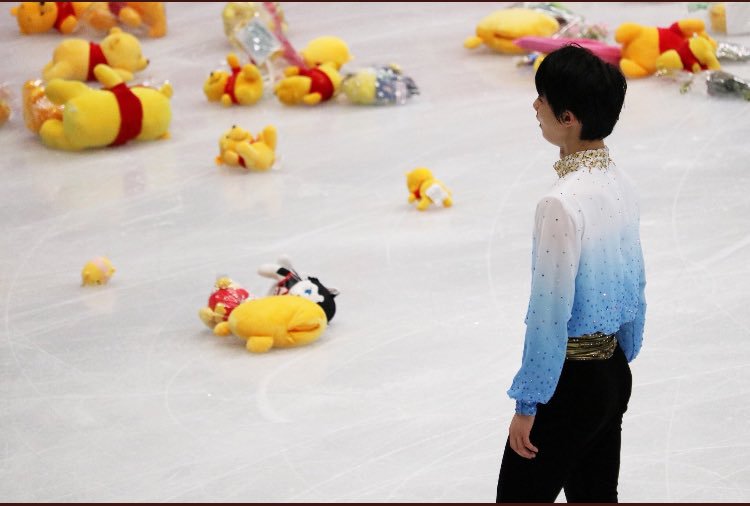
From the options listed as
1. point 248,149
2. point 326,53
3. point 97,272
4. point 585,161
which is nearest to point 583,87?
point 585,161

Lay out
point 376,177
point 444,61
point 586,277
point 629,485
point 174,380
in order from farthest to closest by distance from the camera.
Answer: point 444,61 → point 376,177 → point 174,380 → point 629,485 → point 586,277

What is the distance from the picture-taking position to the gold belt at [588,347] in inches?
63.4

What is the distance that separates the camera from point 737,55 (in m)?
4.79

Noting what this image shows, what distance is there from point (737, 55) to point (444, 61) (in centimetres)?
120

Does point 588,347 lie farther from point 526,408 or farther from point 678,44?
point 678,44

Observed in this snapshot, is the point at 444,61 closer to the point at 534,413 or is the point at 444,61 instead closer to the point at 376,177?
the point at 376,177

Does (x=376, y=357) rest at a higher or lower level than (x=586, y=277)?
lower

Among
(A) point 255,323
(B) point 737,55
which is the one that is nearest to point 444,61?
(B) point 737,55

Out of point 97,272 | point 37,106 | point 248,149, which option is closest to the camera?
point 97,272

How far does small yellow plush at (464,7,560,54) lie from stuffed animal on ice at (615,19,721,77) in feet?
1.48

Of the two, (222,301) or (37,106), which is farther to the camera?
(37,106)

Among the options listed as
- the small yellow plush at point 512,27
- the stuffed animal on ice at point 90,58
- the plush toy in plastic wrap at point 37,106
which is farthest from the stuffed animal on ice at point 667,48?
the plush toy in plastic wrap at point 37,106

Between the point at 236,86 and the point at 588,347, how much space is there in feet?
10.7

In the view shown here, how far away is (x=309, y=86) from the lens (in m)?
4.67
